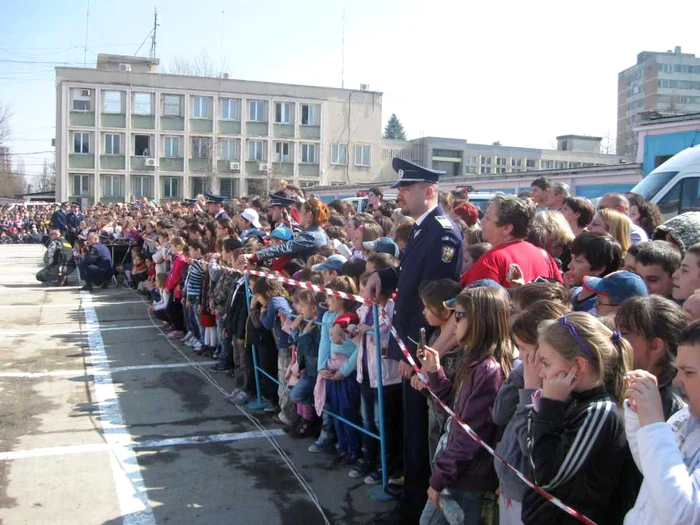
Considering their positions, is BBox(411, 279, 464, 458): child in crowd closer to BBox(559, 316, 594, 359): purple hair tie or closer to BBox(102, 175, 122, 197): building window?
BBox(559, 316, 594, 359): purple hair tie

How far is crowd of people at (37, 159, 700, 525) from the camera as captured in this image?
276 centimetres

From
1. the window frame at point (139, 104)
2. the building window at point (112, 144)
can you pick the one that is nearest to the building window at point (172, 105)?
the window frame at point (139, 104)

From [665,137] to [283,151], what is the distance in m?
38.9

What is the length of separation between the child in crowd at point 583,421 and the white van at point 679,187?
8167mm

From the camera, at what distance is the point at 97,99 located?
48281 millimetres

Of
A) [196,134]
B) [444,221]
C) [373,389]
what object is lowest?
[373,389]

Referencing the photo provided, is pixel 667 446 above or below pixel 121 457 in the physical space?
above

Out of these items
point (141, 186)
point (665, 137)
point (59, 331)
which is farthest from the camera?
point (141, 186)

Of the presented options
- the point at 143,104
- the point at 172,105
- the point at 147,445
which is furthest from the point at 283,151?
the point at 147,445

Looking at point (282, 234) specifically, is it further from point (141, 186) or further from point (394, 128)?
point (394, 128)

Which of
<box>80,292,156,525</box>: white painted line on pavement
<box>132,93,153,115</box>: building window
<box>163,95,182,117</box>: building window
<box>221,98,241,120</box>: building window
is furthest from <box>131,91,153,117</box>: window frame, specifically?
<box>80,292,156,525</box>: white painted line on pavement

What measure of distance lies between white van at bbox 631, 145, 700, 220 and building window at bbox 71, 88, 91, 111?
45.5 meters

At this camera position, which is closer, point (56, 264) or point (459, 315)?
point (459, 315)

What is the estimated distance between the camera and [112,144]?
49250mm
